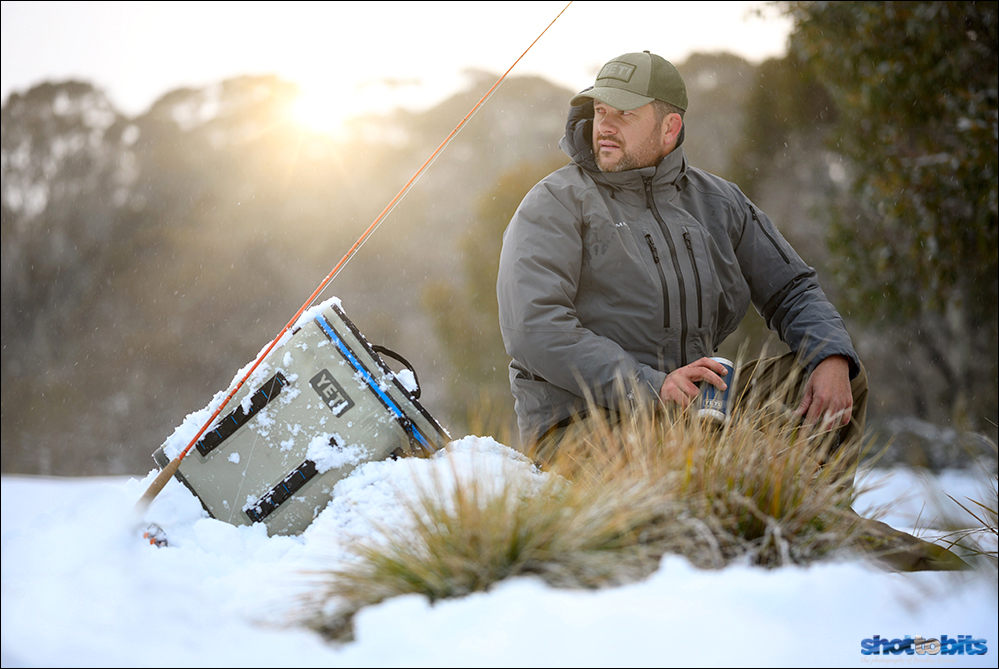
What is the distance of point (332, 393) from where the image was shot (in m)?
1.97

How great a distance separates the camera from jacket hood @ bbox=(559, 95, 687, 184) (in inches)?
96.8

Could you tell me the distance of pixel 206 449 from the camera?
1.93 m

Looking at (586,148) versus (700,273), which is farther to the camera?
(586,148)

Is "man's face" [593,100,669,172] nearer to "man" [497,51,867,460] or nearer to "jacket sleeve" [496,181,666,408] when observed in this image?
"man" [497,51,867,460]

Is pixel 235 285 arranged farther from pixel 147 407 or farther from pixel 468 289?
pixel 468 289

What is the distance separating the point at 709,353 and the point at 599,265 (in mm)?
523

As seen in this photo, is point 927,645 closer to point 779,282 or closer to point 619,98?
point 779,282

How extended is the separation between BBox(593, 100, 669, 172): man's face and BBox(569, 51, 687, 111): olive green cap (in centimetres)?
4

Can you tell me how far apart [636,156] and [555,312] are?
671mm

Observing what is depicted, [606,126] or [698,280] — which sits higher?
[606,126]

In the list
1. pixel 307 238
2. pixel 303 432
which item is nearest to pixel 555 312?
pixel 303 432

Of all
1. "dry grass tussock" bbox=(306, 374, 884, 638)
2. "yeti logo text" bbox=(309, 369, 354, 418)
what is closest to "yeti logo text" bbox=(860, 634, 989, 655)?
"dry grass tussock" bbox=(306, 374, 884, 638)

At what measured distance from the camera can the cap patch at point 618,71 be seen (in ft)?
8.00

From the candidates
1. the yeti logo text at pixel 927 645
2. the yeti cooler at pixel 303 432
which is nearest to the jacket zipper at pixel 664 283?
the yeti cooler at pixel 303 432
